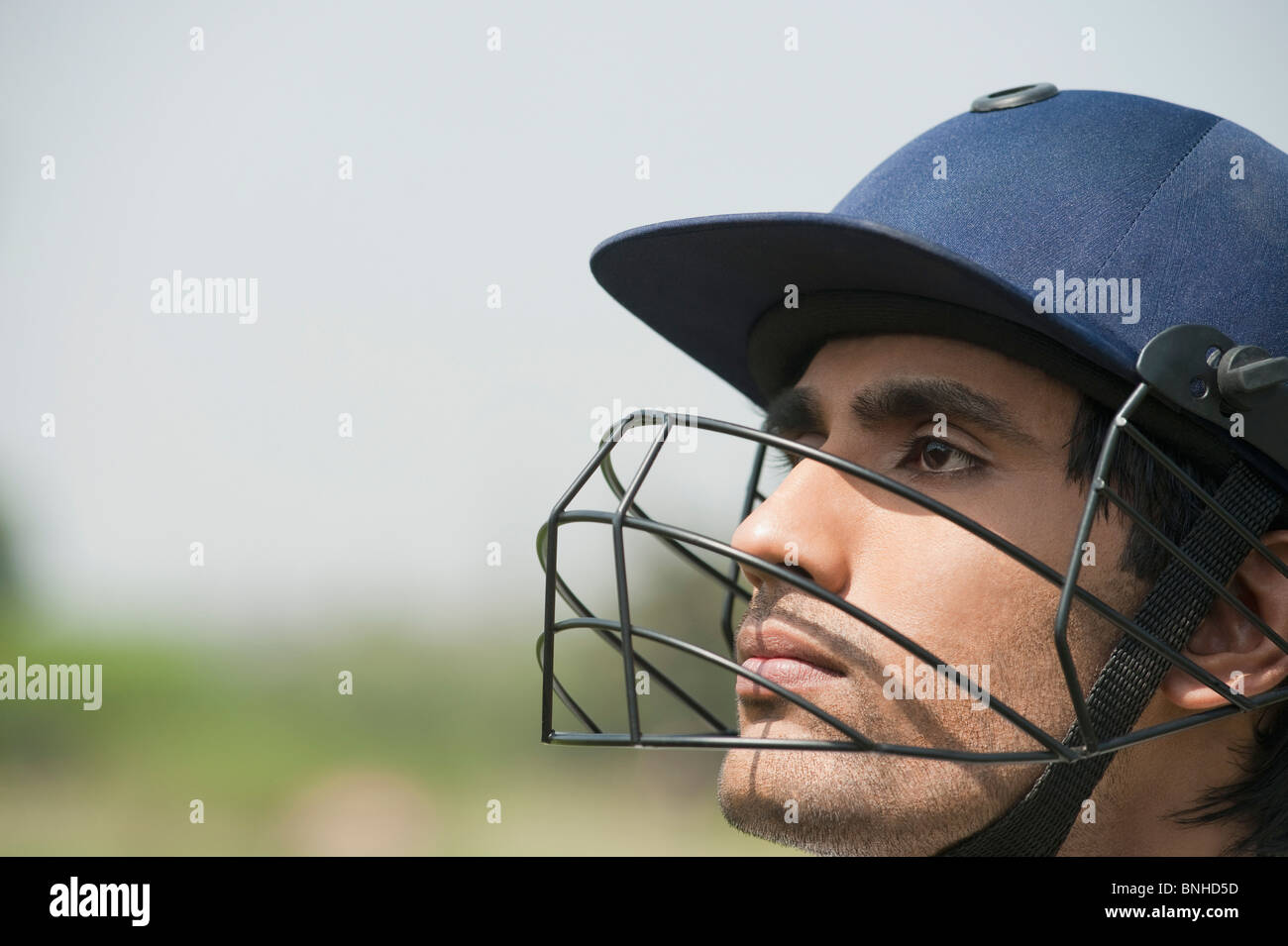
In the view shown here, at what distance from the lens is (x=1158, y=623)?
123cm

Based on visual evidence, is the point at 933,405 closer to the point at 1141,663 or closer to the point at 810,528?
the point at 810,528

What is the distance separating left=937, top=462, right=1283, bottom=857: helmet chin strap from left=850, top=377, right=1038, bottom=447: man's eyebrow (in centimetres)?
21

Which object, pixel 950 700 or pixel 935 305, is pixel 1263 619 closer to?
pixel 950 700

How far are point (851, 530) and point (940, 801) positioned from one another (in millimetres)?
299

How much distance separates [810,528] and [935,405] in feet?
0.67

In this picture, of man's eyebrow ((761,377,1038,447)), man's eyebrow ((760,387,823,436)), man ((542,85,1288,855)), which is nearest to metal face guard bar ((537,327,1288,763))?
man ((542,85,1288,855))

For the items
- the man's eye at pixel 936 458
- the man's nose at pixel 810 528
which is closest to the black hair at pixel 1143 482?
the man's eye at pixel 936 458

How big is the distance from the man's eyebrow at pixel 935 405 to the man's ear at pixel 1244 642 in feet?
0.97

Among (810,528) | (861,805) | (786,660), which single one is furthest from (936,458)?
(861,805)

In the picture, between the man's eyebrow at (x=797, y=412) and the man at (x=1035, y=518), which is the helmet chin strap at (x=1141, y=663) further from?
the man's eyebrow at (x=797, y=412)

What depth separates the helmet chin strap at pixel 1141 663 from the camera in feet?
4.01

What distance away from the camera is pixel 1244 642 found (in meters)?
1.29

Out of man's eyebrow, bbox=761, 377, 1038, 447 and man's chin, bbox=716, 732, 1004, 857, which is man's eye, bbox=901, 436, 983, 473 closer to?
man's eyebrow, bbox=761, 377, 1038, 447

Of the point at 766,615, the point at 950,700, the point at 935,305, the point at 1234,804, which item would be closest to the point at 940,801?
the point at 950,700
